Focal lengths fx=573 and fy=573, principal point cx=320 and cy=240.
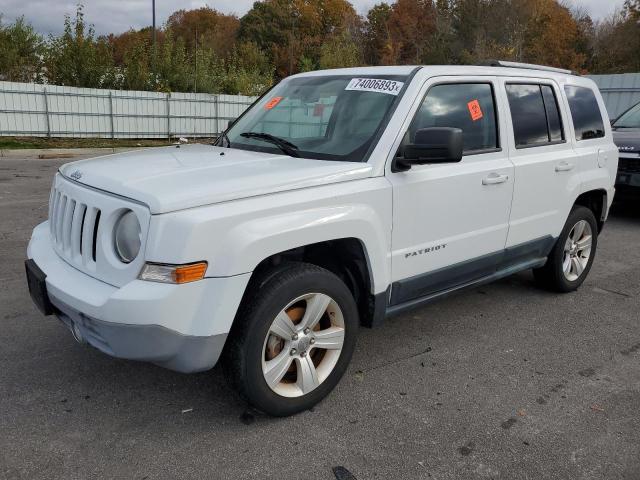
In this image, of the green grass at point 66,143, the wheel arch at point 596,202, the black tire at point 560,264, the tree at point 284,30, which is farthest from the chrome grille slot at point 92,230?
the tree at point 284,30

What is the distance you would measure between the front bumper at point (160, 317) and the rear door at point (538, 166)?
2392mm

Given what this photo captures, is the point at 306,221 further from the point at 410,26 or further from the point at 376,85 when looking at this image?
the point at 410,26

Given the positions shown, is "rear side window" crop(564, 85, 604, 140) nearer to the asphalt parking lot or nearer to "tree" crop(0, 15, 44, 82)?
the asphalt parking lot

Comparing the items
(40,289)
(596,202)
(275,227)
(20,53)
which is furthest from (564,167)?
(20,53)

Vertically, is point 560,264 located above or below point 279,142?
below

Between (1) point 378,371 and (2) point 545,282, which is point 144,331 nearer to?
(1) point 378,371

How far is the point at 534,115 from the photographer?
433cm

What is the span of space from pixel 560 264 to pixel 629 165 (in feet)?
13.4

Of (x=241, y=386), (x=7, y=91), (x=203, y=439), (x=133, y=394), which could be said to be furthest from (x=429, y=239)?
(x=7, y=91)

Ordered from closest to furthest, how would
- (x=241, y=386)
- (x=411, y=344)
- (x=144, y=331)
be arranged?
(x=144, y=331)
(x=241, y=386)
(x=411, y=344)

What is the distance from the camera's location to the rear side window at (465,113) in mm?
3531

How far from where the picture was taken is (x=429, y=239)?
11.5 feet

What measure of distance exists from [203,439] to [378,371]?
1.21 meters

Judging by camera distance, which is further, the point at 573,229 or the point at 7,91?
the point at 7,91
